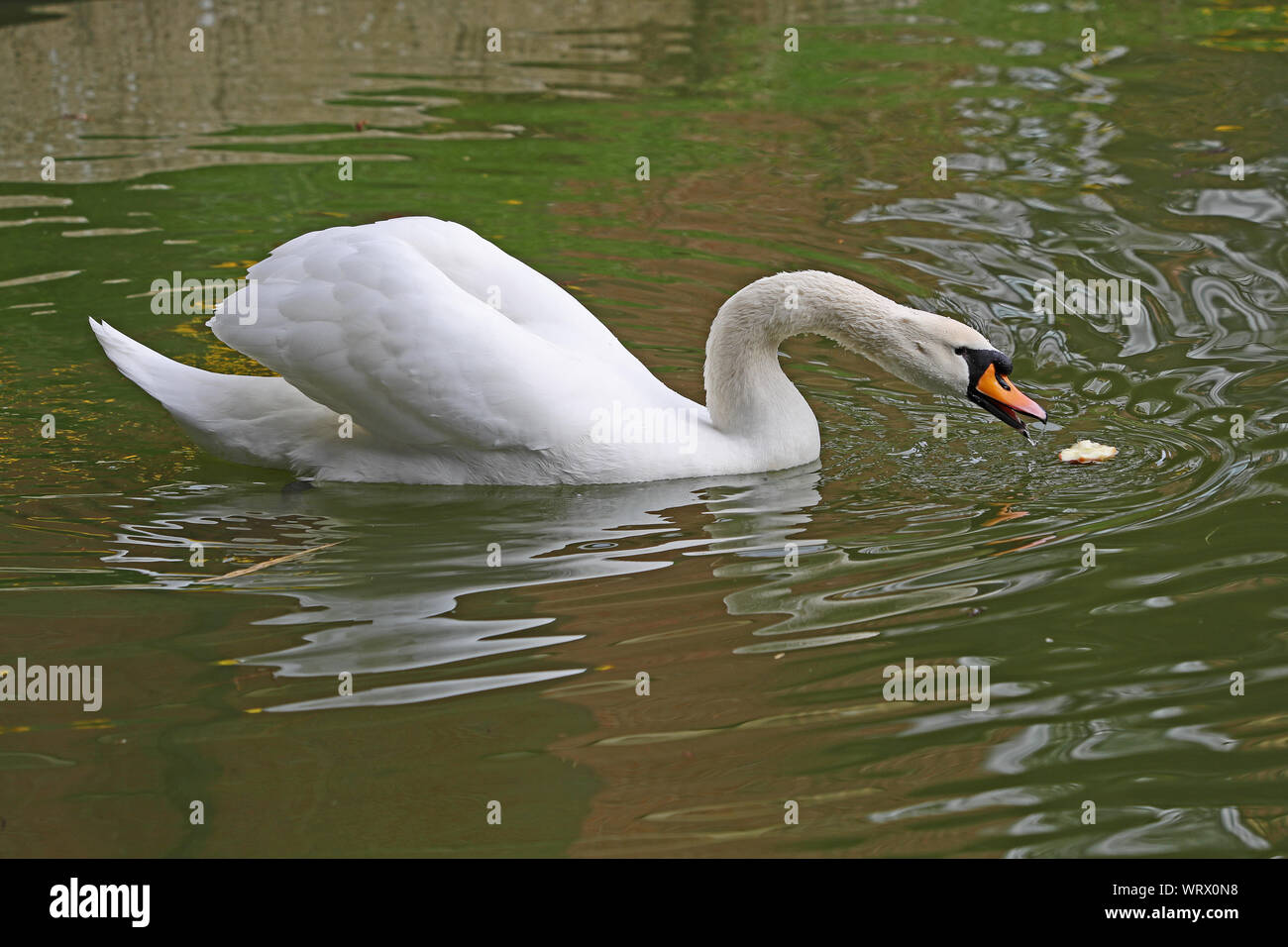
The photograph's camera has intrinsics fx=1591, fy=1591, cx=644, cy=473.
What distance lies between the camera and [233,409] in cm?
700

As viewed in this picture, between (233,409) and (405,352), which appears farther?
(233,409)

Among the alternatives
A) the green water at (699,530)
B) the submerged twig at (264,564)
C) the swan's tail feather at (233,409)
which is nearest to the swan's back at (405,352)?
the swan's tail feather at (233,409)

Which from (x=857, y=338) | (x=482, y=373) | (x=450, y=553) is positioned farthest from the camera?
(x=857, y=338)

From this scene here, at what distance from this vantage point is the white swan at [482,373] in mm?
6398

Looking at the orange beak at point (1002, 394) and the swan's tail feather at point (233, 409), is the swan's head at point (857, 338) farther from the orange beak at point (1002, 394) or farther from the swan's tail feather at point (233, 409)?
the swan's tail feather at point (233, 409)

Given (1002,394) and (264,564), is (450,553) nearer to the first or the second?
(264,564)

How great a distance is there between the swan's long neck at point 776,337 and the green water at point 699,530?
1.08 feet

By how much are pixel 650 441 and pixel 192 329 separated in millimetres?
3531

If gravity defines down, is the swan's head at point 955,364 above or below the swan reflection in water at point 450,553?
above

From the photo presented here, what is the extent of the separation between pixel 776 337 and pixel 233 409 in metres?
2.42

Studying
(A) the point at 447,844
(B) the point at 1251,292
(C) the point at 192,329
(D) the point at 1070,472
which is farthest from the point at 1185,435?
(C) the point at 192,329

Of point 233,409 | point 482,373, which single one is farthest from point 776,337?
point 233,409

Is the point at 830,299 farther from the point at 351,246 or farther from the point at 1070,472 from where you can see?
the point at 351,246

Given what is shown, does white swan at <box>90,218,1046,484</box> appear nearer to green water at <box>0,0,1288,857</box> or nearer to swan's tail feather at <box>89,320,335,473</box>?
swan's tail feather at <box>89,320,335,473</box>
